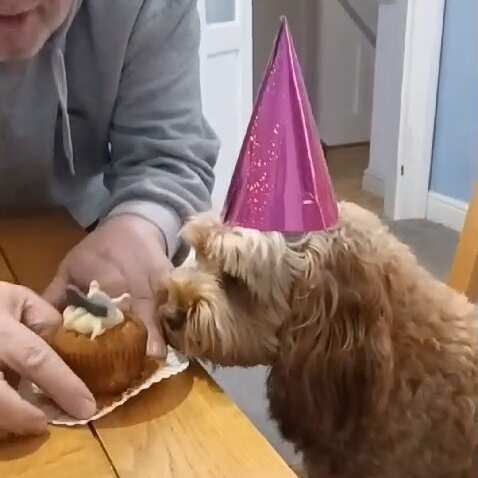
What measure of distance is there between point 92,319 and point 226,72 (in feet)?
7.43

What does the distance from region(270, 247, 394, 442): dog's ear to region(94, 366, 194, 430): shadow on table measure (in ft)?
1.11

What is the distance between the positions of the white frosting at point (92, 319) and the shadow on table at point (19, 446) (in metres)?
0.09

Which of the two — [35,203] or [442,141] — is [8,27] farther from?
[442,141]

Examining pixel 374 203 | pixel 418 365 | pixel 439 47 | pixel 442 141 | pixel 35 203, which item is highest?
pixel 35 203

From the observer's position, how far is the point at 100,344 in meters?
0.76

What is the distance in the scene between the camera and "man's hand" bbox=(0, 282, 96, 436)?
2.33ft

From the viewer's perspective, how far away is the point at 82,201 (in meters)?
1.25

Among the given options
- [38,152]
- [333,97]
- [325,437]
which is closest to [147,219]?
[38,152]

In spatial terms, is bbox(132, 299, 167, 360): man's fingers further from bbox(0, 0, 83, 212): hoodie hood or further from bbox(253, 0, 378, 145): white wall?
bbox(253, 0, 378, 145): white wall

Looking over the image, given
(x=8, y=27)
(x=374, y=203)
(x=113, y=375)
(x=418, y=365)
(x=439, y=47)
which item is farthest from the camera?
(x=374, y=203)

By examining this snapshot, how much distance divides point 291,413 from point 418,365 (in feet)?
0.56

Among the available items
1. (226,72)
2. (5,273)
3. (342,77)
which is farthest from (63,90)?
(342,77)

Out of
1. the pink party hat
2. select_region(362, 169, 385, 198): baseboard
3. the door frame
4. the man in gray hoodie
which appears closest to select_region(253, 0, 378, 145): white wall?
select_region(362, 169, 385, 198): baseboard

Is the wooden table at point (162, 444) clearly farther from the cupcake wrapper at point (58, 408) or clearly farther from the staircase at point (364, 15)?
the staircase at point (364, 15)
